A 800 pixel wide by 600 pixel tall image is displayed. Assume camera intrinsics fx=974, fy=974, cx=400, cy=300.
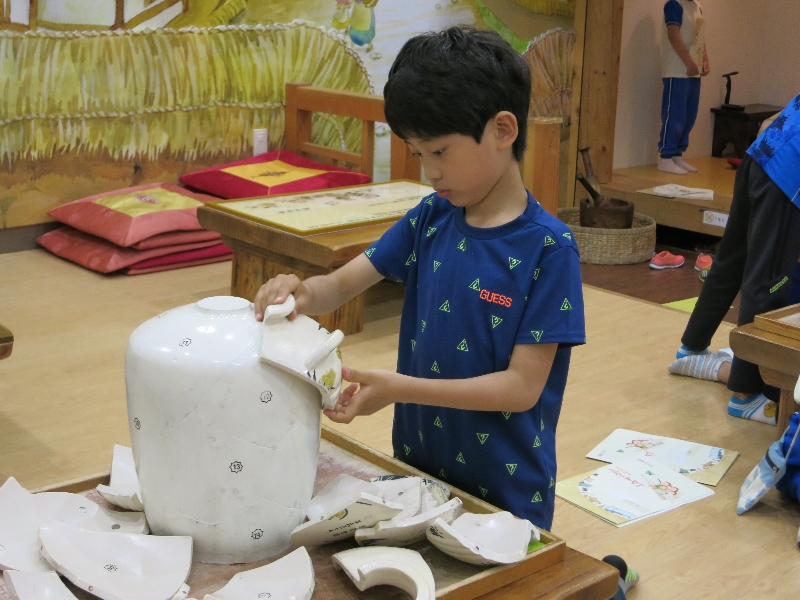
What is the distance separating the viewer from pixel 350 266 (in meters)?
1.42

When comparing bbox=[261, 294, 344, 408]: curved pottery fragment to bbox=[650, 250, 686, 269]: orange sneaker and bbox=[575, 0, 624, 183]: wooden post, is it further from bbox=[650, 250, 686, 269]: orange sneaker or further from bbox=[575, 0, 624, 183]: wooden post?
bbox=[575, 0, 624, 183]: wooden post

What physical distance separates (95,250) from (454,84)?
3171mm

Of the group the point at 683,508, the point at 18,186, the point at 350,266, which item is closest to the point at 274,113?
the point at 18,186

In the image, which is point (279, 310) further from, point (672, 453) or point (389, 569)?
point (672, 453)

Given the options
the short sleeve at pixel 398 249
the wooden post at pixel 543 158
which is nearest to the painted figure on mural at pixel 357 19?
the wooden post at pixel 543 158

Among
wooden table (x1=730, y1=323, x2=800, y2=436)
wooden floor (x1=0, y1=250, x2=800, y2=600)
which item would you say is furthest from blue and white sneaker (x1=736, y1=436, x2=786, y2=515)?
wooden table (x1=730, y1=323, x2=800, y2=436)

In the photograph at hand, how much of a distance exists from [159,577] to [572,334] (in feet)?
1.87

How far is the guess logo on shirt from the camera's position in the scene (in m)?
1.27

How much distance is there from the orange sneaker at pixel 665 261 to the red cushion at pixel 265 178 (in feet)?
4.79

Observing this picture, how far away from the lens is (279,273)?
335 centimetres

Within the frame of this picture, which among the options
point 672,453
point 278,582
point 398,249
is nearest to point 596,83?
point 672,453

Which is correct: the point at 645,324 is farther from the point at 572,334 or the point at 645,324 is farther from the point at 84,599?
the point at 84,599

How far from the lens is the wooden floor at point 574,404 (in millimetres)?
2100

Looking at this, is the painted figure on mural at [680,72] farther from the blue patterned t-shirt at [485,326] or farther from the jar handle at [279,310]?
the jar handle at [279,310]
